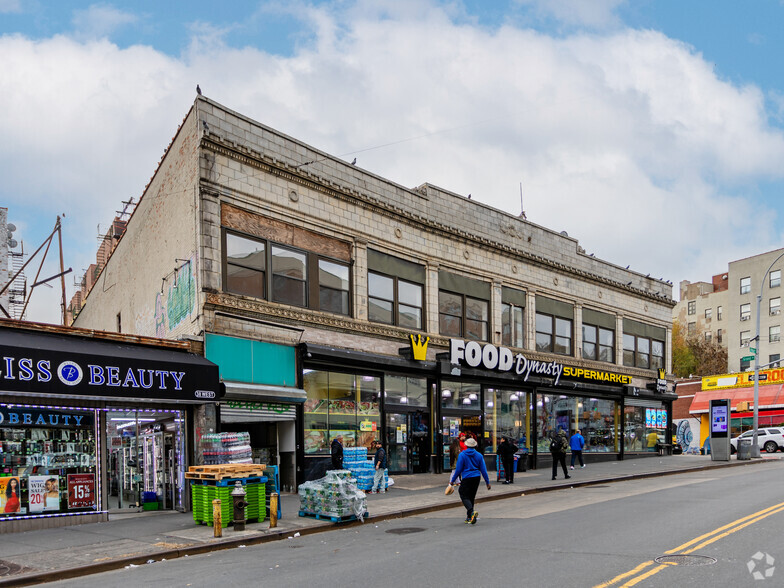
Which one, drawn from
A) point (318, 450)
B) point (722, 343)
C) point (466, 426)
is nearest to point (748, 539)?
point (318, 450)

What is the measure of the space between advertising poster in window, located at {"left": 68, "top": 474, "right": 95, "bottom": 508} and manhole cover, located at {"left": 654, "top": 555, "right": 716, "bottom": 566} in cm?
1156

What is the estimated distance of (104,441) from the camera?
15758 millimetres

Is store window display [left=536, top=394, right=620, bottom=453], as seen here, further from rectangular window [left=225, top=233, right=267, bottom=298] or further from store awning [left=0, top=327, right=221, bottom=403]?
store awning [left=0, top=327, right=221, bottom=403]

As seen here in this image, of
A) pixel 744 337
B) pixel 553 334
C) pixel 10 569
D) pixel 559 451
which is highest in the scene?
pixel 553 334

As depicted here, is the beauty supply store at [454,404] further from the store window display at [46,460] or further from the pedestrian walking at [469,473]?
the pedestrian walking at [469,473]

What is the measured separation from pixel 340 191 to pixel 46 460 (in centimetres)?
1132

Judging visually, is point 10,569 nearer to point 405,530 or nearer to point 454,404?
point 405,530

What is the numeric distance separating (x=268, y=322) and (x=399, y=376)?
19.5 ft

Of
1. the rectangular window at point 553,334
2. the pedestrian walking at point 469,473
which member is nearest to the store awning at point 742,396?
the rectangular window at point 553,334

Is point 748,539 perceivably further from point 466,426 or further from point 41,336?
point 466,426

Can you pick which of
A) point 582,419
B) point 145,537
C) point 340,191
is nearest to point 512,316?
point 582,419

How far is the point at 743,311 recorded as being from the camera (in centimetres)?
7050

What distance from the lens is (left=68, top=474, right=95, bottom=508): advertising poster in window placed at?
49.8 feet

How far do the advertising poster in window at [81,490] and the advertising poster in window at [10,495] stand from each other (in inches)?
41.8
